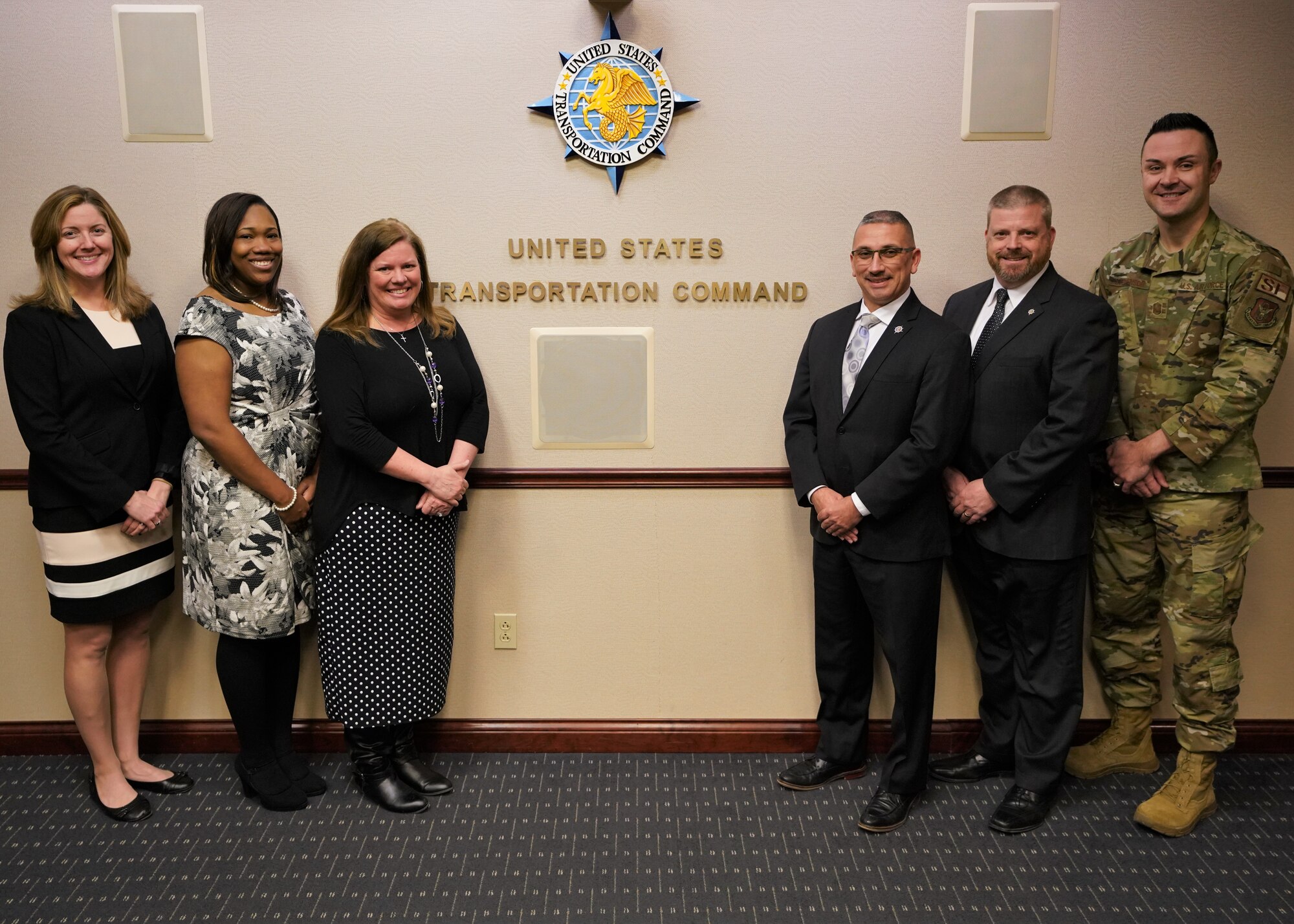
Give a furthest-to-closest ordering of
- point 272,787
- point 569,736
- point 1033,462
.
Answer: point 569,736 < point 272,787 < point 1033,462

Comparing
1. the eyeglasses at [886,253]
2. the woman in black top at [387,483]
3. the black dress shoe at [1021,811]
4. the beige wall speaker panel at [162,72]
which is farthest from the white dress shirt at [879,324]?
the beige wall speaker panel at [162,72]

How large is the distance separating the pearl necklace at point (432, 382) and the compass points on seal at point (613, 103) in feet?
2.32

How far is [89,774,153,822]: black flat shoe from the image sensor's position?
2469 millimetres

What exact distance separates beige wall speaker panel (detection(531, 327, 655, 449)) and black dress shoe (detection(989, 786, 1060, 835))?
4.55 feet

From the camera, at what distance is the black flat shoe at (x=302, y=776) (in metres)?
2.60

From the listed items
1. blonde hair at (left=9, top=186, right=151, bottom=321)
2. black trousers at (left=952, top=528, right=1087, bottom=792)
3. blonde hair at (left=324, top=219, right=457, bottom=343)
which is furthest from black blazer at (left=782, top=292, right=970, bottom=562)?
blonde hair at (left=9, top=186, right=151, bottom=321)

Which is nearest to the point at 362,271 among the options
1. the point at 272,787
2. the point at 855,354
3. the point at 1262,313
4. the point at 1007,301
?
the point at 855,354

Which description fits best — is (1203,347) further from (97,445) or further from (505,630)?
(97,445)

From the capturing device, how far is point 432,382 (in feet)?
8.01

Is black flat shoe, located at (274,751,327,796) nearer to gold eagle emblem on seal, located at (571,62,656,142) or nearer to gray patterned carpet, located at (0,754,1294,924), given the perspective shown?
gray patterned carpet, located at (0,754,1294,924)

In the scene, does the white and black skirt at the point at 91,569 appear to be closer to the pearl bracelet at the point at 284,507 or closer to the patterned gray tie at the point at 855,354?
the pearl bracelet at the point at 284,507

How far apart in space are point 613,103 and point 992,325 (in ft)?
Answer: 3.96

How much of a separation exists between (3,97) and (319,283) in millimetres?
1011

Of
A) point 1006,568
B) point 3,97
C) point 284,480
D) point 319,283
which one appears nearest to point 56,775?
point 284,480
